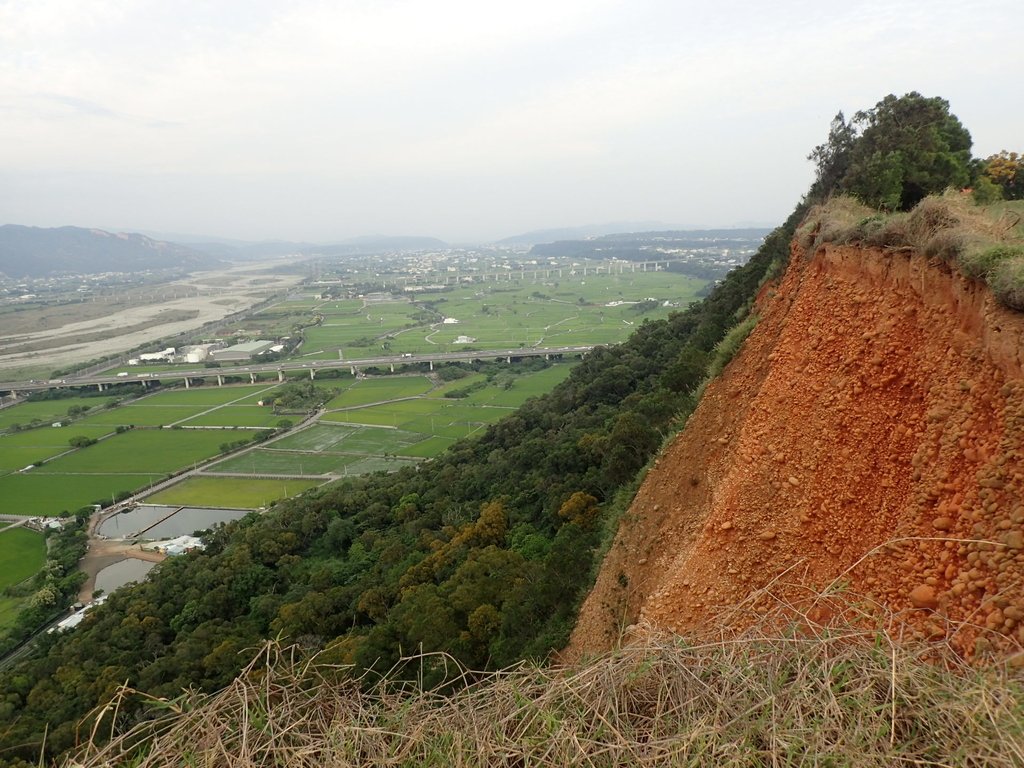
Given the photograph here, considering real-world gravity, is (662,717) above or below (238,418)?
above

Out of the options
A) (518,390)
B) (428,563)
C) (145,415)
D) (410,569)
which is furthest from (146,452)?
(428,563)

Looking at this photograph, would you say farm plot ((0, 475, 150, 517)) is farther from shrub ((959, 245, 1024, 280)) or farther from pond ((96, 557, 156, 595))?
shrub ((959, 245, 1024, 280))

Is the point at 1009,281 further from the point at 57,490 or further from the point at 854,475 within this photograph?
the point at 57,490

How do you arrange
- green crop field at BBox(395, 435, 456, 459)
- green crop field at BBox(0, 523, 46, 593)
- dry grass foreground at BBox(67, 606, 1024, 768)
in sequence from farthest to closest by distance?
green crop field at BBox(395, 435, 456, 459) < green crop field at BBox(0, 523, 46, 593) < dry grass foreground at BBox(67, 606, 1024, 768)

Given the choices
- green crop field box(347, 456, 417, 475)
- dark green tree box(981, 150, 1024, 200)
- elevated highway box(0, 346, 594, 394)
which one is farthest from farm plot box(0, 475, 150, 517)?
dark green tree box(981, 150, 1024, 200)

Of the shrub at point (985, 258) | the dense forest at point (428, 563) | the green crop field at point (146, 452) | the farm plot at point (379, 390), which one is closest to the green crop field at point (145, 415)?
the green crop field at point (146, 452)

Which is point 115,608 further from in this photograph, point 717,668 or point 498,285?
point 498,285
